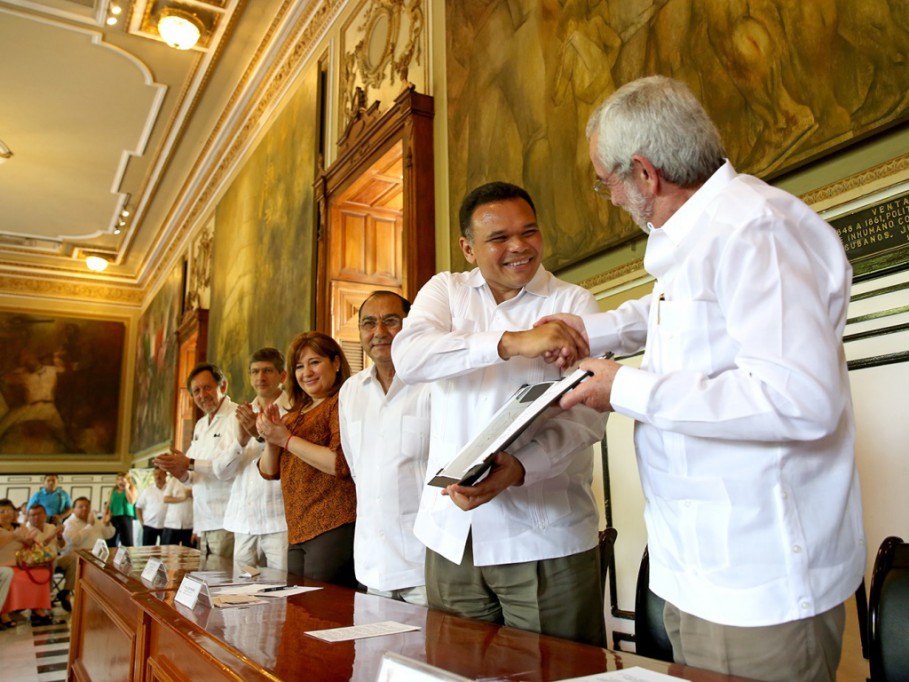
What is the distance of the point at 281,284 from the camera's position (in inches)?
320

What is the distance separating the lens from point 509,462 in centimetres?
178

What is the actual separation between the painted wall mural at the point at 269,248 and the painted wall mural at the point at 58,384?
26.0 ft

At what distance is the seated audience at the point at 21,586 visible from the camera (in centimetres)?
808

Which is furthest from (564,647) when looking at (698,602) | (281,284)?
(281,284)

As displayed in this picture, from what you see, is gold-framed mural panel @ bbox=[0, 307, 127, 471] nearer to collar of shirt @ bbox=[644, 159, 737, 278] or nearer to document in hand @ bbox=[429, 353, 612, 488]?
document in hand @ bbox=[429, 353, 612, 488]

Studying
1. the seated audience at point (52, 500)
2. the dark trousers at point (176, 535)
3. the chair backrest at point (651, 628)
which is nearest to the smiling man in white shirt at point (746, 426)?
the chair backrest at point (651, 628)

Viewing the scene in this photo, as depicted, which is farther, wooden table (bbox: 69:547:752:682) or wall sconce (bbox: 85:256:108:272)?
wall sconce (bbox: 85:256:108:272)

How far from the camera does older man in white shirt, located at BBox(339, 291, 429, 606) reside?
253cm

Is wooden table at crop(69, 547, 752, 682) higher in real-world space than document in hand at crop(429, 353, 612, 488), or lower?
lower

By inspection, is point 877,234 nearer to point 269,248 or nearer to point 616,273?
point 616,273

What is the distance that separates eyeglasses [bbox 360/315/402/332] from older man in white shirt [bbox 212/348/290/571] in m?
1.06

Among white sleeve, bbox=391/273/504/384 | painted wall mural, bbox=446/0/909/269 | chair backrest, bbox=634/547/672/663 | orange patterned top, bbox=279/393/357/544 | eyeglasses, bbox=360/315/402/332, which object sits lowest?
chair backrest, bbox=634/547/672/663

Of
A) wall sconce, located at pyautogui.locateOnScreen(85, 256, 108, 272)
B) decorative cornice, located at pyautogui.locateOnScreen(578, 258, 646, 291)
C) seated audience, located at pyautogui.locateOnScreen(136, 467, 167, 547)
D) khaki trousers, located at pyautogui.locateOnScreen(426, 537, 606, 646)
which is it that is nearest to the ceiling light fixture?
seated audience, located at pyautogui.locateOnScreen(136, 467, 167, 547)

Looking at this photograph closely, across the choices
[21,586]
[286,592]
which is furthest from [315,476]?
[21,586]
